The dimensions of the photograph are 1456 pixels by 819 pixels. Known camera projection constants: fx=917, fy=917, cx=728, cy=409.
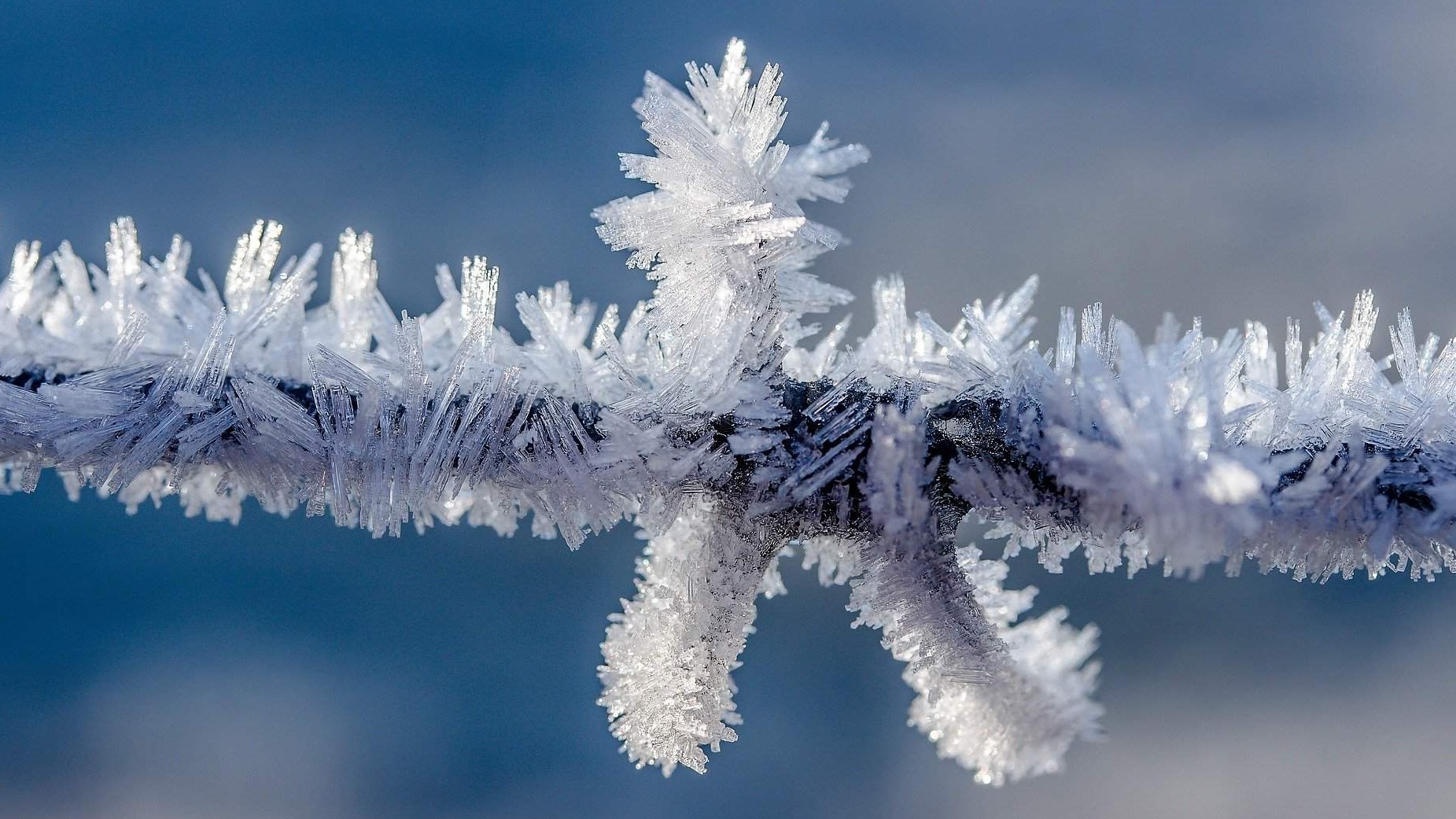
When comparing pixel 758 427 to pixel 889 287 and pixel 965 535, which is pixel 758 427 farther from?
pixel 965 535

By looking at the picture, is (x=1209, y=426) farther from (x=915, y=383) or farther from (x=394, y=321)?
(x=394, y=321)

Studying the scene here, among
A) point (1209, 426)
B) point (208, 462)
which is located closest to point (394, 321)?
point (208, 462)

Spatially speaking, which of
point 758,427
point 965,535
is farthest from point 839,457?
point 965,535

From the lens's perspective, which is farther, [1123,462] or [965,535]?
[965,535]

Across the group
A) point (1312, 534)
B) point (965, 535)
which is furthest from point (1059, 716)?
point (965, 535)

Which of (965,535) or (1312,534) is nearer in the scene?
(1312,534)
